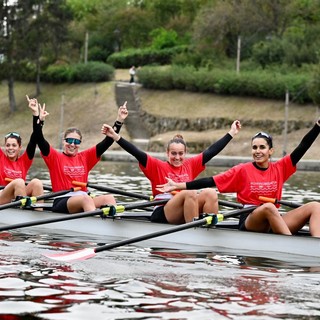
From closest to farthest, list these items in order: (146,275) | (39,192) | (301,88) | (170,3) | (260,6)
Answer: (146,275) < (39,192) < (301,88) < (260,6) < (170,3)

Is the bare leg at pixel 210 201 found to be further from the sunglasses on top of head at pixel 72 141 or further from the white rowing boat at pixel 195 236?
the sunglasses on top of head at pixel 72 141

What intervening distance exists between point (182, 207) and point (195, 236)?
1.70 ft

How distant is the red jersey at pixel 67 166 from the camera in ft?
51.5

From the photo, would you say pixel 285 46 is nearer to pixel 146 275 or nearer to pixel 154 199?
pixel 154 199

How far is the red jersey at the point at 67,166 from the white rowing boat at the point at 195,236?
2.19 ft

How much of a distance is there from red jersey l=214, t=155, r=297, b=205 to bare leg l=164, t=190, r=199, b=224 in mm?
489

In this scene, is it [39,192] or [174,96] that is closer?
[39,192]

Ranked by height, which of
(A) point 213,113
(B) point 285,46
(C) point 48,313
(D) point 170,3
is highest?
(D) point 170,3

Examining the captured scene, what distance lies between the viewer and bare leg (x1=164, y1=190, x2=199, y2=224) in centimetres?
1366

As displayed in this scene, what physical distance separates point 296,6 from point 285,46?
788 cm

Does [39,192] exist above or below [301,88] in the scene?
below

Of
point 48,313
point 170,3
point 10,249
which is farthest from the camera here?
point 170,3

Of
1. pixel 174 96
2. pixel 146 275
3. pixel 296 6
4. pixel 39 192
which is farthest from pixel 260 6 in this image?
pixel 146 275

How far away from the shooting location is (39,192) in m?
16.2
